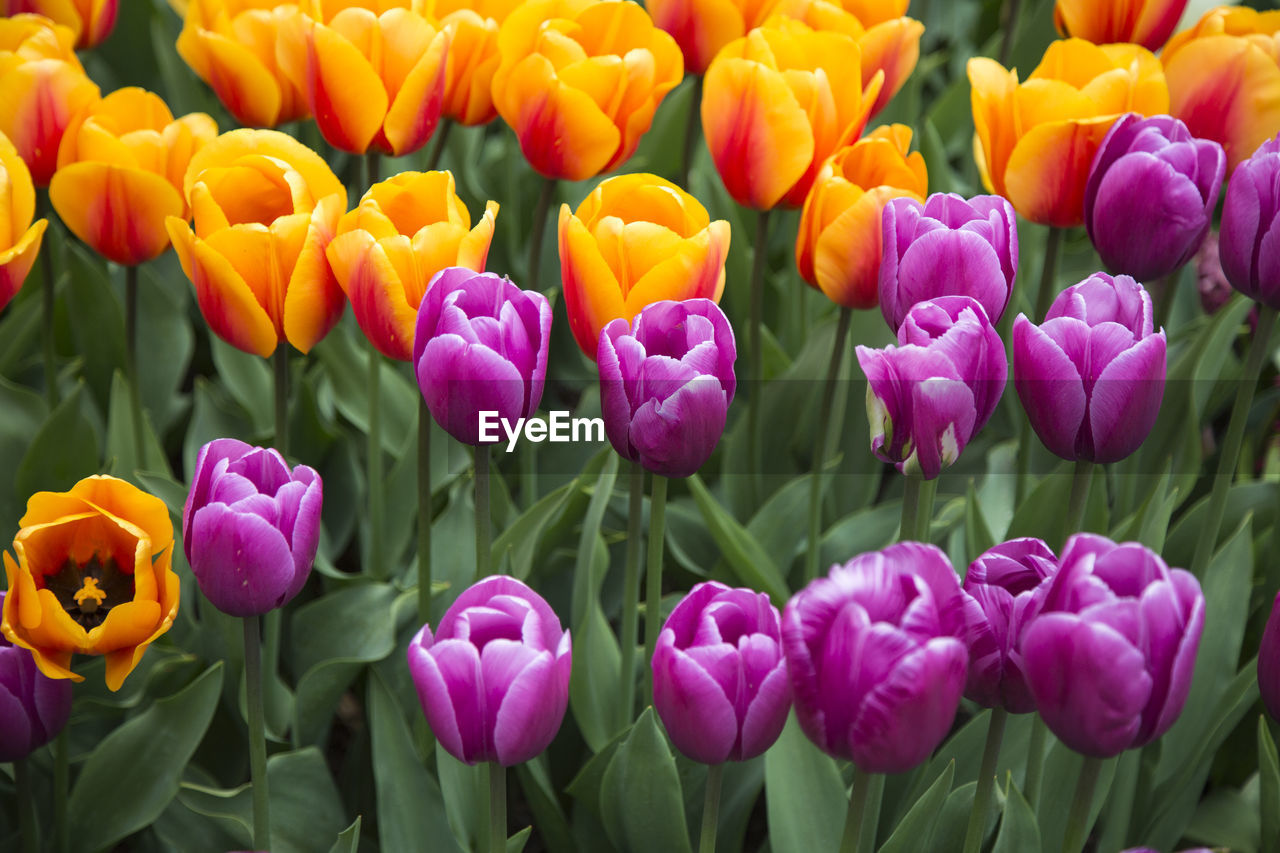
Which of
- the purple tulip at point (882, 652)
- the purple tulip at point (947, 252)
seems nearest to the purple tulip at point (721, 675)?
the purple tulip at point (882, 652)

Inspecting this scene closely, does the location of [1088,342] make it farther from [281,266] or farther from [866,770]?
[281,266]

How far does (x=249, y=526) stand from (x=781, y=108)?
57 cm

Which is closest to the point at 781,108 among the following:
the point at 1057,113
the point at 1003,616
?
the point at 1057,113

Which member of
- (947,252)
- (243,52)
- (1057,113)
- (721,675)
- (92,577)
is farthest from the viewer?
(243,52)

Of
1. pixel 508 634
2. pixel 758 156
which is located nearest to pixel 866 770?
pixel 508 634

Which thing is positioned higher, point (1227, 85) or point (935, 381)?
point (1227, 85)

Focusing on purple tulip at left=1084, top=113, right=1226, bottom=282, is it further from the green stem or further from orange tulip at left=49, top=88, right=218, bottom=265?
orange tulip at left=49, top=88, right=218, bottom=265

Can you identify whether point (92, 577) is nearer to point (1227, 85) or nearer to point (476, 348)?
point (476, 348)

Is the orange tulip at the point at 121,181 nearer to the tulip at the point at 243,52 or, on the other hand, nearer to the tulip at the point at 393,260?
the tulip at the point at 243,52

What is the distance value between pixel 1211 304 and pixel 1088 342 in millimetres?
1126

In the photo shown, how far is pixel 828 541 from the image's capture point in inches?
55.5

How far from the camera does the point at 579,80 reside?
1.11 m

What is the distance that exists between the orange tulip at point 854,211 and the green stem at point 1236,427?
296 mm

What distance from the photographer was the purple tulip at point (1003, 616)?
0.71m
